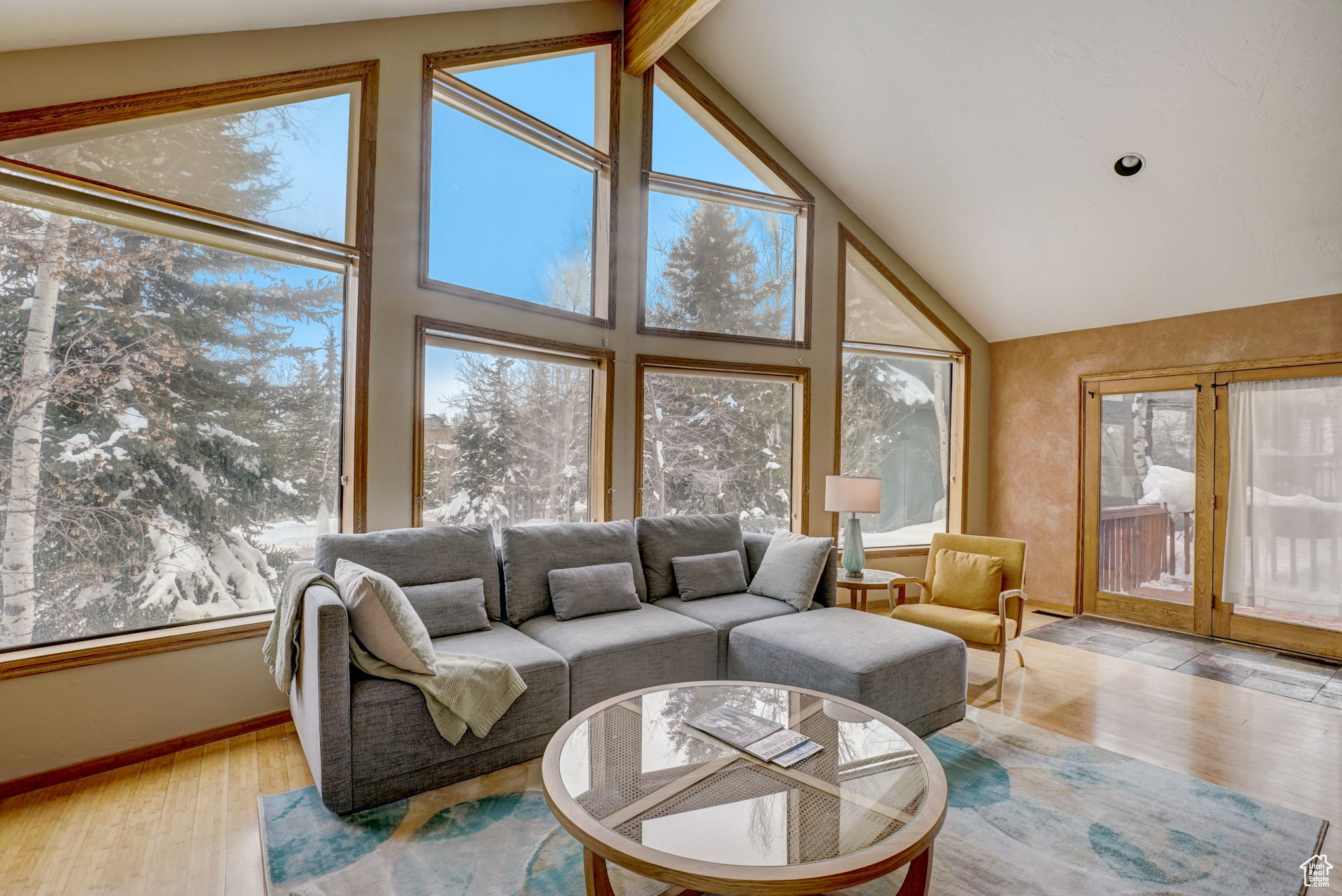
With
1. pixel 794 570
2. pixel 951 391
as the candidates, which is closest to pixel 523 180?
pixel 794 570

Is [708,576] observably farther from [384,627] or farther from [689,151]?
[689,151]

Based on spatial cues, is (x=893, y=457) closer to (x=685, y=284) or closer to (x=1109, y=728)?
(x=685, y=284)

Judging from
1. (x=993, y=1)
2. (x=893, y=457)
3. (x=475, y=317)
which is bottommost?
(x=893, y=457)

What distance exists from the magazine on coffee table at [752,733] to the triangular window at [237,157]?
291 centimetres

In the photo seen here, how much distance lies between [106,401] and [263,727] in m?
1.60

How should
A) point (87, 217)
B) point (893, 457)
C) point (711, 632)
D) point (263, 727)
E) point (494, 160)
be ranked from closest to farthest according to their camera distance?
point (87, 217) → point (263, 727) → point (711, 632) → point (494, 160) → point (893, 457)

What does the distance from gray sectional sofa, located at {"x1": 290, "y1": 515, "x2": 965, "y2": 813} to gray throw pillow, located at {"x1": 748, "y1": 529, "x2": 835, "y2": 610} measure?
0.07 metres

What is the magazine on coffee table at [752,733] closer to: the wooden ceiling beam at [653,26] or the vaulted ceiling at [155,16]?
the vaulted ceiling at [155,16]

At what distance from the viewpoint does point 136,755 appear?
2635 millimetres

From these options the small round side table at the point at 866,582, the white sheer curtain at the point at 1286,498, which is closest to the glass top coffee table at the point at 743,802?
the small round side table at the point at 866,582

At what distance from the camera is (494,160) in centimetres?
386

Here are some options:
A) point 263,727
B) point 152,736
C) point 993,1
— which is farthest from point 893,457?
point 152,736

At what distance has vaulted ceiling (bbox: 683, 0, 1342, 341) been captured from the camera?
335 cm

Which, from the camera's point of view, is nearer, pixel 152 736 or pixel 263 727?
pixel 152 736
